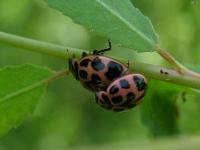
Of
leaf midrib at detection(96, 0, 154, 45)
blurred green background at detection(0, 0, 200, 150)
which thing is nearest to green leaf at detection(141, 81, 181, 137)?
leaf midrib at detection(96, 0, 154, 45)

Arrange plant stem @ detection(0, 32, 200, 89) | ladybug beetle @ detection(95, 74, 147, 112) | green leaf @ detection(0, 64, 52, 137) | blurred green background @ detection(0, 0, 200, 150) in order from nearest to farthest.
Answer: plant stem @ detection(0, 32, 200, 89) < green leaf @ detection(0, 64, 52, 137) < ladybug beetle @ detection(95, 74, 147, 112) < blurred green background @ detection(0, 0, 200, 150)

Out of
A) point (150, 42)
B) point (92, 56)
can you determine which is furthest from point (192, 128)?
point (150, 42)

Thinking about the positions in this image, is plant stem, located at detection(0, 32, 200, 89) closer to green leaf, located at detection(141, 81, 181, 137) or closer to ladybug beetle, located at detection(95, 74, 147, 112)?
ladybug beetle, located at detection(95, 74, 147, 112)

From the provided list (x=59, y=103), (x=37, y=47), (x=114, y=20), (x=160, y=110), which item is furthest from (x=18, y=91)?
(x=59, y=103)

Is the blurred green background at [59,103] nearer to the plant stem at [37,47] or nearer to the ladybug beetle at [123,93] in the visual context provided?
the ladybug beetle at [123,93]

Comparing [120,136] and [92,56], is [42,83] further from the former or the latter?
[120,136]

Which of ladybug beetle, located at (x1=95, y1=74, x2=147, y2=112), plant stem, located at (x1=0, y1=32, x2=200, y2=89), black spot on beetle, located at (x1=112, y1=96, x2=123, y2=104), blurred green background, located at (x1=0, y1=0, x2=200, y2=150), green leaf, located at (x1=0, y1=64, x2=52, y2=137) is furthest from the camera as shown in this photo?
blurred green background, located at (x1=0, y1=0, x2=200, y2=150)
